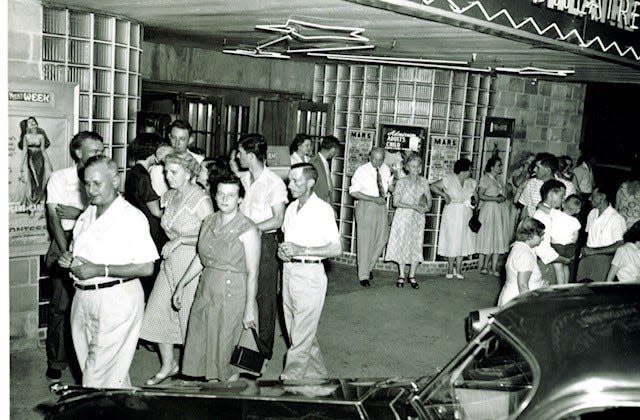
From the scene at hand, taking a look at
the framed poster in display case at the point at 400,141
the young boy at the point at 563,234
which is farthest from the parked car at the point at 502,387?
the framed poster in display case at the point at 400,141

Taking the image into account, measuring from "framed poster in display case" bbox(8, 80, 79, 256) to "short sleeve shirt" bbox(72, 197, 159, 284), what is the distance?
6.40 ft

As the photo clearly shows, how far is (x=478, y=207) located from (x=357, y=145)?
2218mm

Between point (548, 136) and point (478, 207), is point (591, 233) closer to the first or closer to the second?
point (478, 207)

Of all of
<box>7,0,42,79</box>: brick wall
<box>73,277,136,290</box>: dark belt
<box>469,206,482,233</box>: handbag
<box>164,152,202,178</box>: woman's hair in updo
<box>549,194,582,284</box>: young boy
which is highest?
<box>7,0,42,79</box>: brick wall

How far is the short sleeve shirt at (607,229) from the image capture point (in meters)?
7.45

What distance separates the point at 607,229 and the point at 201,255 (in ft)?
15.4

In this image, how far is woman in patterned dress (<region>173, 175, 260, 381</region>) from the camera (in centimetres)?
516

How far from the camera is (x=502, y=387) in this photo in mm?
3172

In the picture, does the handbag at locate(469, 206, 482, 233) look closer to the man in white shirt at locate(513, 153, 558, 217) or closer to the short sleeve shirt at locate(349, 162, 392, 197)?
the man in white shirt at locate(513, 153, 558, 217)

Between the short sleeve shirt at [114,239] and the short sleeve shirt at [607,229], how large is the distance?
17.1ft

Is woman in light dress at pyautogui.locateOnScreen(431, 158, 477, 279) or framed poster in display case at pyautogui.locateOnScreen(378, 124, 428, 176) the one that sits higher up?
framed poster in display case at pyautogui.locateOnScreen(378, 124, 428, 176)

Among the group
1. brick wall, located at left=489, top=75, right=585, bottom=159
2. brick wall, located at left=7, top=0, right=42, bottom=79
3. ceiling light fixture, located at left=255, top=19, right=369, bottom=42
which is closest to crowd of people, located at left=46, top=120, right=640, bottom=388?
brick wall, located at left=7, top=0, right=42, bottom=79

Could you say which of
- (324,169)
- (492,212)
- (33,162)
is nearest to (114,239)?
(33,162)

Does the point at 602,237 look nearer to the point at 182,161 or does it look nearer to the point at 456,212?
the point at 456,212
